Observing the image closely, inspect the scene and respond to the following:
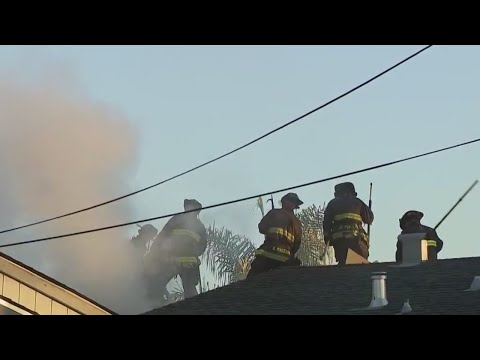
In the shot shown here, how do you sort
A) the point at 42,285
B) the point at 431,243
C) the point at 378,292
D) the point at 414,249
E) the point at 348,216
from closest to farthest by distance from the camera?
the point at 42,285
the point at 378,292
the point at 414,249
the point at 348,216
the point at 431,243

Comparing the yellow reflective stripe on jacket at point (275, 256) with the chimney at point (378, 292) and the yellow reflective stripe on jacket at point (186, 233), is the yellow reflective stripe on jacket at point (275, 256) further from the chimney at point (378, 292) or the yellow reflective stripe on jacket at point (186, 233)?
the chimney at point (378, 292)

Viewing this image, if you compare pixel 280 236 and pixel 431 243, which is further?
pixel 280 236

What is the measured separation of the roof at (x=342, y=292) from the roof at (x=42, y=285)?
2831 millimetres

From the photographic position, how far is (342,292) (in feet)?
32.8

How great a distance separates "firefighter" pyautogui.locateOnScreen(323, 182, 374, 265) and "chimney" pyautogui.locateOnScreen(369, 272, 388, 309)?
171 centimetres

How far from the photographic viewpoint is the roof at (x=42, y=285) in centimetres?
670

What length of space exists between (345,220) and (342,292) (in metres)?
1.19

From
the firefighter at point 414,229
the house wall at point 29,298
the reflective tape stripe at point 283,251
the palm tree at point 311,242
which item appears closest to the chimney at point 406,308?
the firefighter at point 414,229

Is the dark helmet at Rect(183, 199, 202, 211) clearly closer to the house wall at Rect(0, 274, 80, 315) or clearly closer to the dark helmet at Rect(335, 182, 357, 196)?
the dark helmet at Rect(335, 182, 357, 196)

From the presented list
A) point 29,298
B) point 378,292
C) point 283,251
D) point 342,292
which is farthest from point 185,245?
point 29,298

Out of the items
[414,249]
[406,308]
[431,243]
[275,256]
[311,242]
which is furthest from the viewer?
[311,242]

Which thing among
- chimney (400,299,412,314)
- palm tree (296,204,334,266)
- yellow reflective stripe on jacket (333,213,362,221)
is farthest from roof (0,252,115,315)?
palm tree (296,204,334,266)

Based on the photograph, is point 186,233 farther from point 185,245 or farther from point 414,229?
point 414,229

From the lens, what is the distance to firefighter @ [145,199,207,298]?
12703mm
